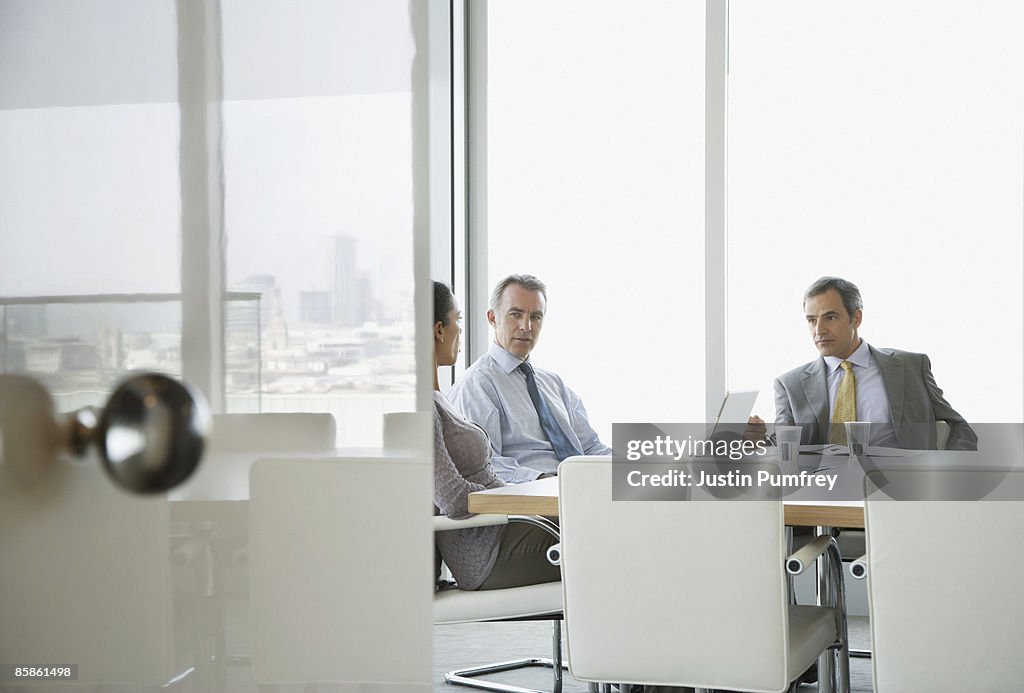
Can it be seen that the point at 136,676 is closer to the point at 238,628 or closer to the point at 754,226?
the point at 238,628

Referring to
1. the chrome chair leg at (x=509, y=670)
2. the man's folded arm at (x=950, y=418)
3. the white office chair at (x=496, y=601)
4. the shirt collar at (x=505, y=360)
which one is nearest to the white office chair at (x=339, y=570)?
the white office chair at (x=496, y=601)

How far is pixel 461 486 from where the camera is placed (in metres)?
3.10

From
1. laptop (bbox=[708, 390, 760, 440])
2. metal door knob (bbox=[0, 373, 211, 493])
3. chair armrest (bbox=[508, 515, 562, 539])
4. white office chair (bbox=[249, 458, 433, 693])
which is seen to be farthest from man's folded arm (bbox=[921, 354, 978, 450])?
metal door knob (bbox=[0, 373, 211, 493])

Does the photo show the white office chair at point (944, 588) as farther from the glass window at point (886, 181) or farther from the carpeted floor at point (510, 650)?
the glass window at point (886, 181)

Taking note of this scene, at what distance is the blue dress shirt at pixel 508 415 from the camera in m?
4.37

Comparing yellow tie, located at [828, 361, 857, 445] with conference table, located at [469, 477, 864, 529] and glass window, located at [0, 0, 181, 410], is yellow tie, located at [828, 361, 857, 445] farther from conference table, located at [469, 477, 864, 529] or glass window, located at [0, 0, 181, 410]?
glass window, located at [0, 0, 181, 410]

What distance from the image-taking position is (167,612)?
0.58 metres

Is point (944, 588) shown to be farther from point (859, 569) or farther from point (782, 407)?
point (782, 407)

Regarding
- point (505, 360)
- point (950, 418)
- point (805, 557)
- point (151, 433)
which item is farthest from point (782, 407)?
point (151, 433)

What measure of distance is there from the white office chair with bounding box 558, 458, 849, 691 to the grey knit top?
0.59m

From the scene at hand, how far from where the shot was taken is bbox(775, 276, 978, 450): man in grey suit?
4.49 metres

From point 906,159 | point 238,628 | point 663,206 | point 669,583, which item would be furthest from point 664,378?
point 238,628

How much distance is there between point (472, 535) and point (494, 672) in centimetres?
108

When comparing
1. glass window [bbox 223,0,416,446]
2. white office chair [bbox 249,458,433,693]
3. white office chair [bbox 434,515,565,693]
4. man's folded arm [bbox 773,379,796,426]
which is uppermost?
glass window [bbox 223,0,416,446]
